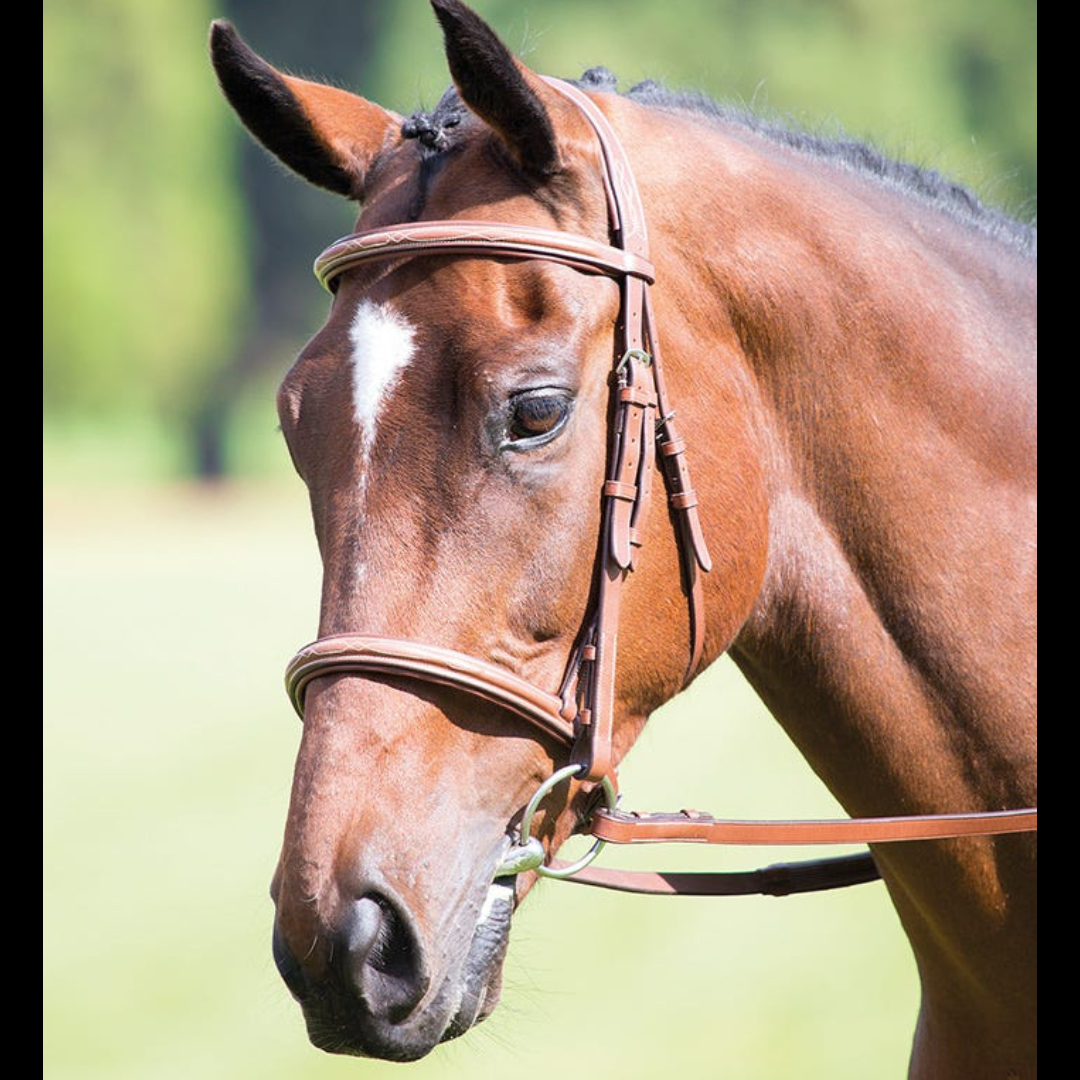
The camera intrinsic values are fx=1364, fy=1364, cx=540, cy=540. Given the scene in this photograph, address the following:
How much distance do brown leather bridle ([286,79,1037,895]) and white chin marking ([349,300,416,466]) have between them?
0.47 ft

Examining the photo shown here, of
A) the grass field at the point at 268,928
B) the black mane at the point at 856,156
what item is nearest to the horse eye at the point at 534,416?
the black mane at the point at 856,156

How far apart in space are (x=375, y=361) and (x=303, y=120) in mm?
623

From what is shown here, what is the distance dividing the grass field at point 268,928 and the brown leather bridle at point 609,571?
469 millimetres

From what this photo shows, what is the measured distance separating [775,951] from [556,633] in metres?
6.96

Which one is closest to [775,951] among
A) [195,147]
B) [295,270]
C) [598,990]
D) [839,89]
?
[598,990]

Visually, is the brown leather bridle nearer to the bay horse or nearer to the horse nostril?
the bay horse

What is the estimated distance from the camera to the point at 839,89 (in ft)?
90.5

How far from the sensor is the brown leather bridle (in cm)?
228

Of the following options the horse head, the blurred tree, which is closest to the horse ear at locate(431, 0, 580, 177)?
the horse head

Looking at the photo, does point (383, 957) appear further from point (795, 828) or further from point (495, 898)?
point (795, 828)

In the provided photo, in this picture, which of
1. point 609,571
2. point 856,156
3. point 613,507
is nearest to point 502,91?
point 613,507

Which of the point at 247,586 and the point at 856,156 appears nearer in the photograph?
the point at 856,156

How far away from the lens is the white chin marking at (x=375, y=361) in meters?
2.30

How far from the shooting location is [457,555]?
2.25 m
